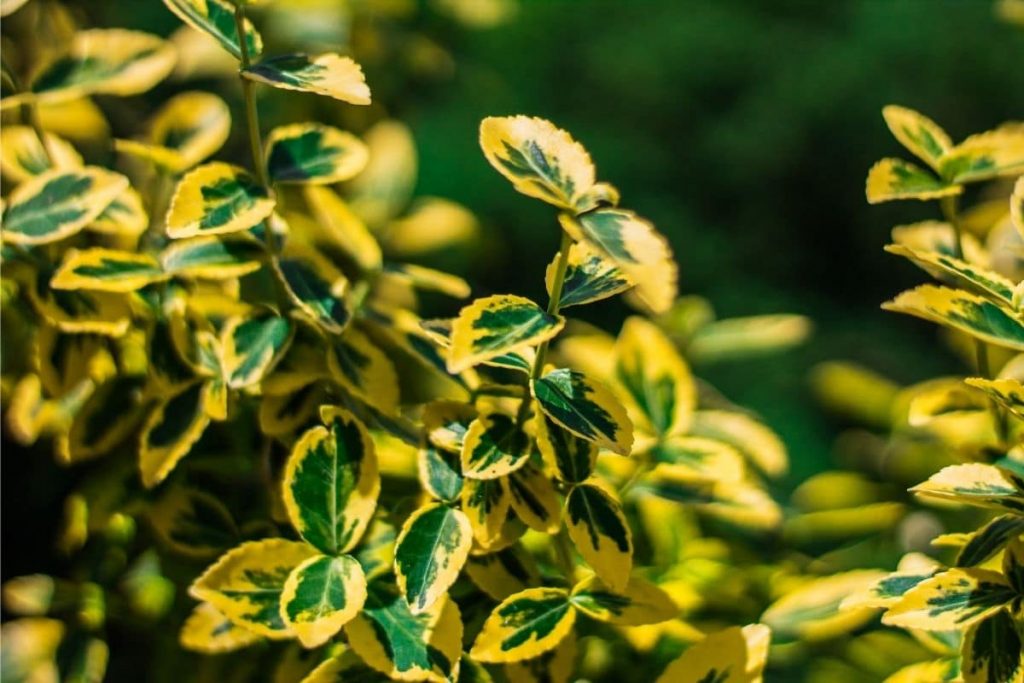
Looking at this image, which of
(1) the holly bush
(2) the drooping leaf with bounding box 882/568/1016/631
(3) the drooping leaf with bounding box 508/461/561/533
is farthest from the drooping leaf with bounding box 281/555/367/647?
(2) the drooping leaf with bounding box 882/568/1016/631

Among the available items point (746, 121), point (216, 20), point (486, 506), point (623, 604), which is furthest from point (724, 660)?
point (746, 121)

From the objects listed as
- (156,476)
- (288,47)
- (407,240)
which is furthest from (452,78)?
(156,476)

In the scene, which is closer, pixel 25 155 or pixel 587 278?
pixel 587 278

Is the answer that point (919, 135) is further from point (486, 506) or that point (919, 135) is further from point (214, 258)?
point (214, 258)

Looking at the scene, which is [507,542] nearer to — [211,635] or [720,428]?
[211,635]

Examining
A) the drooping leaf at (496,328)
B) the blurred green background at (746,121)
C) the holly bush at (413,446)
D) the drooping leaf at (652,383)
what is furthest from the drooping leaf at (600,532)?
the blurred green background at (746,121)

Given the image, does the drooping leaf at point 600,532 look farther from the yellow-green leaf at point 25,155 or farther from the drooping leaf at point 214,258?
the yellow-green leaf at point 25,155

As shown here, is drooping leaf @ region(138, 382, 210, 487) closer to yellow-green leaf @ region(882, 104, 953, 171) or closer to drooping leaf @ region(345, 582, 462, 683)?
drooping leaf @ region(345, 582, 462, 683)
